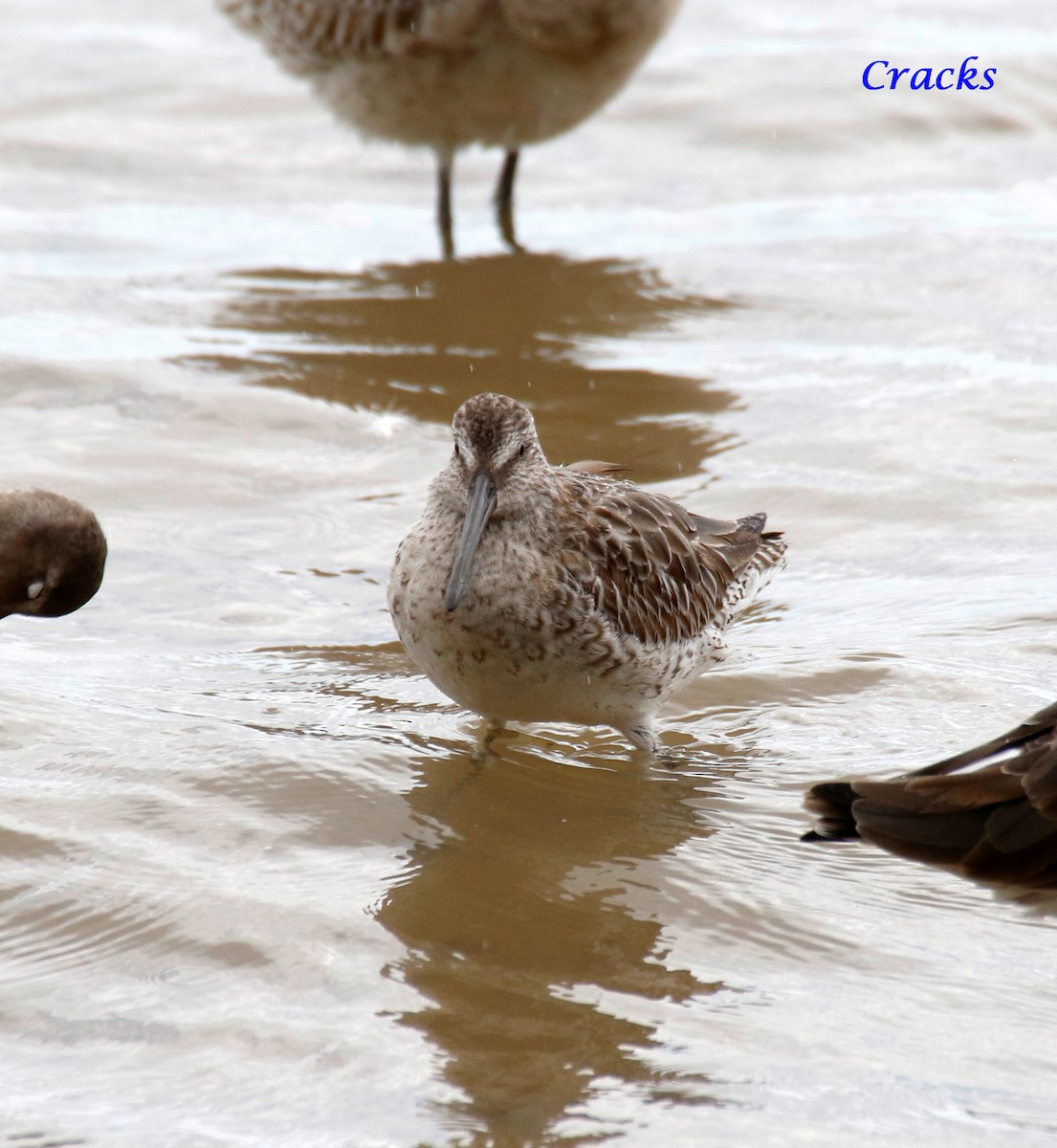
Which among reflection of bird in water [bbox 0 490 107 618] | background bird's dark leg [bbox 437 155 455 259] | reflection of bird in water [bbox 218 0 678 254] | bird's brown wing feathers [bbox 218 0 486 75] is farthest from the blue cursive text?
reflection of bird in water [bbox 0 490 107 618]

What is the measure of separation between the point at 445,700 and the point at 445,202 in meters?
5.11

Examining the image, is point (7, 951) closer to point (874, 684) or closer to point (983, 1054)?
point (983, 1054)

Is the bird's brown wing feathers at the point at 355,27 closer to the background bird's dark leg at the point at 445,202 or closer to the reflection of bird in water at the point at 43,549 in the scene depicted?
the background bird's dark leg at the point at 445,202

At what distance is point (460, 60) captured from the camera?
401 inches

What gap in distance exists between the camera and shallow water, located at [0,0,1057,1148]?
438 cm

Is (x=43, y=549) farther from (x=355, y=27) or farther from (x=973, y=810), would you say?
(x=355, y=27)

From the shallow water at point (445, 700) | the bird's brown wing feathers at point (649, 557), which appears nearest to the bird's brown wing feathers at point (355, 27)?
the shallow water at point (445, 700)

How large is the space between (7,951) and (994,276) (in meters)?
Result: 7.30

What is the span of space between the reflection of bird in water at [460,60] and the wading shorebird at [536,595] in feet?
13.7

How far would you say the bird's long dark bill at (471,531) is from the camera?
5.87 metres

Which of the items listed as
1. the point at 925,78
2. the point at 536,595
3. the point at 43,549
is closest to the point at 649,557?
the point at 536,595

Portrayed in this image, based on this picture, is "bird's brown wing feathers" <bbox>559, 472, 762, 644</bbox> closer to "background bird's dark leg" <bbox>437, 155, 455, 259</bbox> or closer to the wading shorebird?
the wading shorebird

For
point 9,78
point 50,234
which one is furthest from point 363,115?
point 9,78

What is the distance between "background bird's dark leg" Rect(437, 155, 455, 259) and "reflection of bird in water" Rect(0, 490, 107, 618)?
510 cm
